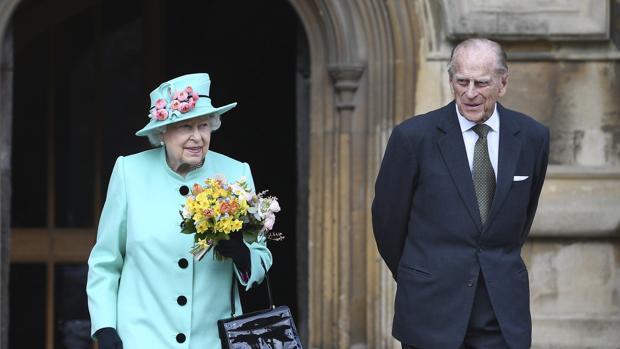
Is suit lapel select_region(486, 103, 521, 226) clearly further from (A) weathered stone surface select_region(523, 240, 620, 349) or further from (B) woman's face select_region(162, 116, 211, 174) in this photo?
(A) weathered stone surface select_region(523, 240, 620, 349)

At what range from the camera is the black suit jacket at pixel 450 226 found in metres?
4.58

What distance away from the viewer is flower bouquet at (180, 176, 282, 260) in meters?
4.46

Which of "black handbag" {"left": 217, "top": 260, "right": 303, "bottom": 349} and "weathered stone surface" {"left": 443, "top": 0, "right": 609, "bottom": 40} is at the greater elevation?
"weathered stone surface" {"left": 443, "top": 0, "right": 609, "bottom": 40}

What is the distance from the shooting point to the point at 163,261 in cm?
458

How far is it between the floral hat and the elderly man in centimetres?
67

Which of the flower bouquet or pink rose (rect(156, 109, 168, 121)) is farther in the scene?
pink rose (rect(156, 109, 168, 121))

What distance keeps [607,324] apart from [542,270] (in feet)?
1.45

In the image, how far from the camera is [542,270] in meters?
7.10

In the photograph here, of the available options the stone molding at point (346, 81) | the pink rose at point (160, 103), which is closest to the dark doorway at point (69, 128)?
the stone molding at point (346, 81)

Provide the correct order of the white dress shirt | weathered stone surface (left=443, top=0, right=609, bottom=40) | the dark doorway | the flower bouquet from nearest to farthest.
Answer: the flower bouquet < the white dress shirt < weathered stone surface (left=443, top=0, right=609, bottom=40) < the dark doorway

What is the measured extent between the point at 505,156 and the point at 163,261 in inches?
47.5

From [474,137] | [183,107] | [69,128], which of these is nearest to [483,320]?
[474,137]

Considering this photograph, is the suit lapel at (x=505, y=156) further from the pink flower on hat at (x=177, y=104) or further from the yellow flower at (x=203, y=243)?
the pink flower on hat at (x=177, y=104)

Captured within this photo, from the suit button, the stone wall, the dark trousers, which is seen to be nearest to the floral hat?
the suit button
